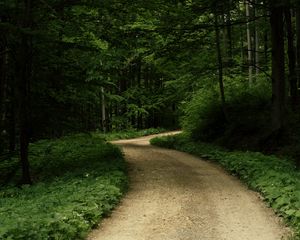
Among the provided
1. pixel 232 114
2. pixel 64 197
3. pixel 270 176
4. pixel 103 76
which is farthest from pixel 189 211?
pixel 232 114

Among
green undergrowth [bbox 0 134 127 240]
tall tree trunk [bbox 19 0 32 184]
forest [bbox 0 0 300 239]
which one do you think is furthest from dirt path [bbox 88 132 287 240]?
tall tree trunk [bbox 19 0 32 184]

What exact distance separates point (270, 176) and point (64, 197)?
18.4 ft

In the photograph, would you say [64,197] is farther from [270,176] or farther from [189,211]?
[270,176]

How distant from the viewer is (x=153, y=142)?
30016 millimetres

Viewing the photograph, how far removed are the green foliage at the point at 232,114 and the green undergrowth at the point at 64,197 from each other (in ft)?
21.1

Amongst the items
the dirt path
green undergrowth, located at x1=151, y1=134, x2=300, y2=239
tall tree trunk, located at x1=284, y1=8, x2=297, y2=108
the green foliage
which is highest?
tall tree trunk, located at x1=284, y1=8, x2=297, y2=108

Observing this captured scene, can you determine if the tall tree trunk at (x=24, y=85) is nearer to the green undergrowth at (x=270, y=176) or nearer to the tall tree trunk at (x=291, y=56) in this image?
the green undergrowth at (x=270, y=176)

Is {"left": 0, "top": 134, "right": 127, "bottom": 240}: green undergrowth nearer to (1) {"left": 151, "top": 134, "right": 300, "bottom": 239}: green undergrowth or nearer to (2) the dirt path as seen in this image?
(2) the dirt path

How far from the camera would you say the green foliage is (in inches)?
874

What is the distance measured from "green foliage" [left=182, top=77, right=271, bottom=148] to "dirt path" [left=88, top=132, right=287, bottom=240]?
23.5ft

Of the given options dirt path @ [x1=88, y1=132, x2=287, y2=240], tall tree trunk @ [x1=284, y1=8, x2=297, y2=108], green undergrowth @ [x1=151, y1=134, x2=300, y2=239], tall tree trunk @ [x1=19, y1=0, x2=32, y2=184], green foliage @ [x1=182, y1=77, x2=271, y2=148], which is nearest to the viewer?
dirt path @ [x1=88, y1=132, x2=287, y2=240]

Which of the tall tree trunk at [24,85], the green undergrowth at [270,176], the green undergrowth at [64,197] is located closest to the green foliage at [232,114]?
the green undergrowth at [270,176]

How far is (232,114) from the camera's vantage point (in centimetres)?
2464

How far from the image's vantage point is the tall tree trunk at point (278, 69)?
61.9 ft
